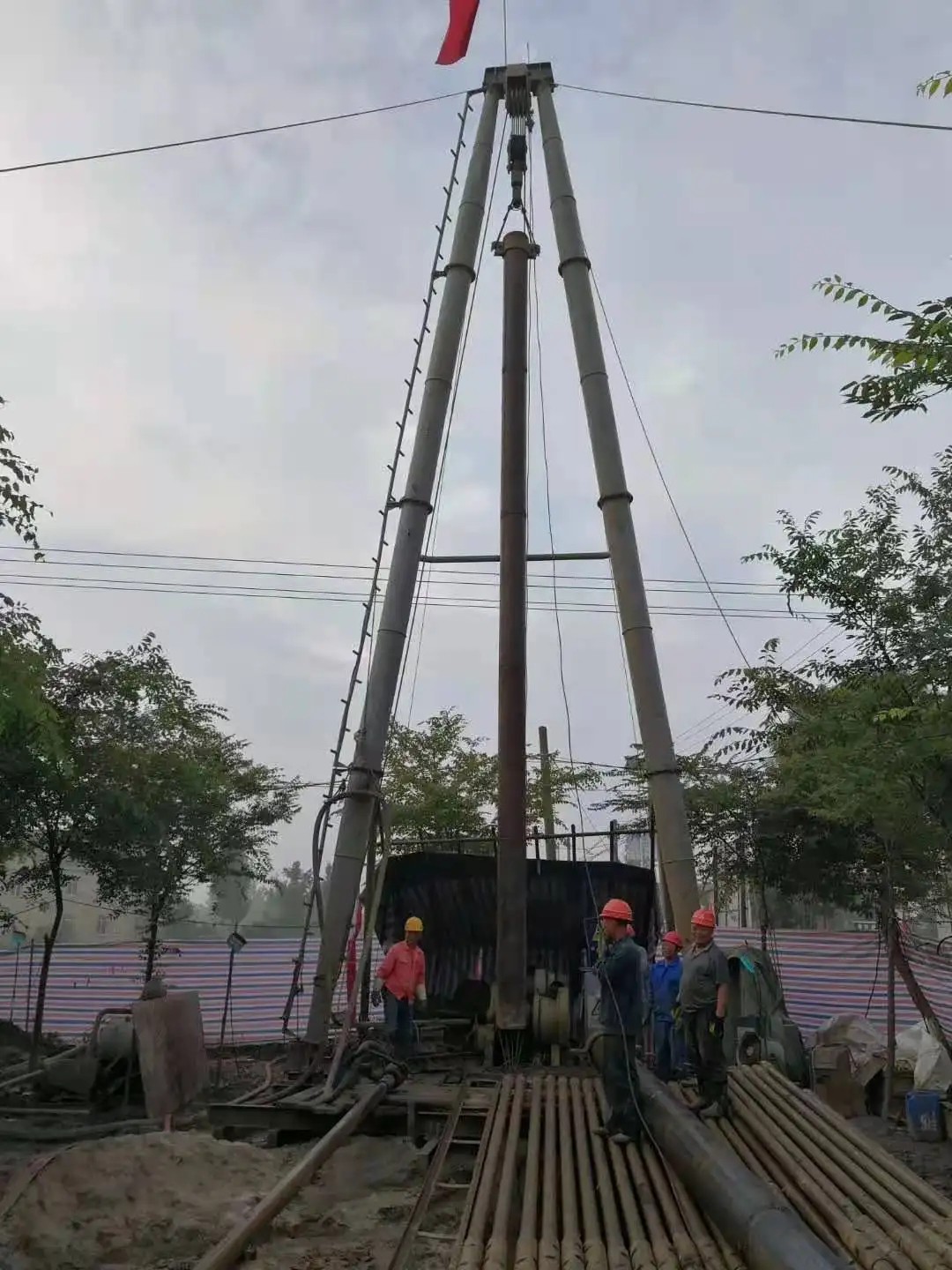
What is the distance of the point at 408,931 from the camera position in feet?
32.8

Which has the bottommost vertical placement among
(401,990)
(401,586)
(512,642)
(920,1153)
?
(920,1153)

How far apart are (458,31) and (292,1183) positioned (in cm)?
1066

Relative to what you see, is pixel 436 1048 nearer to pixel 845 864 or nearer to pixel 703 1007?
pixel 703 1007

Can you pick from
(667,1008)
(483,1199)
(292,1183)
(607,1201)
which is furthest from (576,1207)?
(667,1008)

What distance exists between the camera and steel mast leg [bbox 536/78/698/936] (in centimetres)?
1138

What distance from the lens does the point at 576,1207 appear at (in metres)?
5.19

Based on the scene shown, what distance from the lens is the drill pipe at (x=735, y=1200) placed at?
12.5 feet

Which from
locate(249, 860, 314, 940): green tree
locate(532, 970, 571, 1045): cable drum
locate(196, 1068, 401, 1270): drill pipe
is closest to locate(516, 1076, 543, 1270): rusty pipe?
locate(196, 1068, 401, 1270): drill pipe

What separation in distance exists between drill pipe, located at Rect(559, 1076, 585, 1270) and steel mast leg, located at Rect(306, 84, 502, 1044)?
135 inches

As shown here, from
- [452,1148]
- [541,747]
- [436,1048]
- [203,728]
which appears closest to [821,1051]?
[436,1048]

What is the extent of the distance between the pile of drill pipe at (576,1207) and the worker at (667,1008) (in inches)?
82.5

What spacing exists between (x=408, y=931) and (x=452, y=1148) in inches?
108

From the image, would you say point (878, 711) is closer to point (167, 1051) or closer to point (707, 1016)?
point (707, 1016)

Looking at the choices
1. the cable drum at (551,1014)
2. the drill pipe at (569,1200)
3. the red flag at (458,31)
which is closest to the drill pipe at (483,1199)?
the drill pipe at (569,1200)
